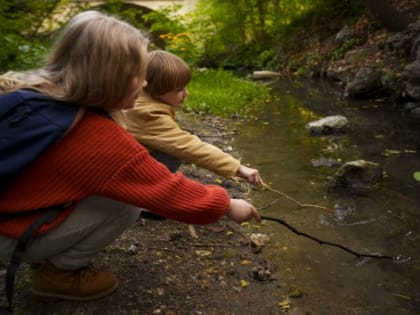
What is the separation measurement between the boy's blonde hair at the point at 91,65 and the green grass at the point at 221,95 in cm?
557

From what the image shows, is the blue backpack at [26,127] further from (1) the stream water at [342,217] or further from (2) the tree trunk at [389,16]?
(2) the tree trunk at [389,16]

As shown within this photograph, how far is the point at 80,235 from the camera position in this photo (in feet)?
6.25

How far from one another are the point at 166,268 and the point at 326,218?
52.2 inches

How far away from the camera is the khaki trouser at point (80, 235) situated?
1.86 meters

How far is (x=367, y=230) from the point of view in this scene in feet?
10.2

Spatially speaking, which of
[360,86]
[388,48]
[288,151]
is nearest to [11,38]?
[288,151]

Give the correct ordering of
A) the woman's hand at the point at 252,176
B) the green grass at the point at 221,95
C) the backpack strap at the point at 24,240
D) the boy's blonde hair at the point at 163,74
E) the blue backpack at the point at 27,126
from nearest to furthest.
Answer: the blue backpack at the point at 27,126
the backpack strap at the point at 24,240
the woman's hand at the point at 252,176
the boy's blonde hair at the point at 163,74
the green grass at the point at 221,95

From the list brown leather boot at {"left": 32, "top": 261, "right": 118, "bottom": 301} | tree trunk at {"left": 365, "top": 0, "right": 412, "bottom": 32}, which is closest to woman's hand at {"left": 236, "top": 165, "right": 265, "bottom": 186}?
brown leather boot at {"left": 32, "top": 261, "right": 118, "bottom": 301}

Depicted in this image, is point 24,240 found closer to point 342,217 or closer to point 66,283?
point 66,283

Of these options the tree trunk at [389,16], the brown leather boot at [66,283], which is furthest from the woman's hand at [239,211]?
the tree trunk at [389,16]

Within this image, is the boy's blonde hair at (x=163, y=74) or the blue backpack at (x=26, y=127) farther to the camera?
the boy's blonde hair at (x=163, y=74)

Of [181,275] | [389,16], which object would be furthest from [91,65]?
[389,16]

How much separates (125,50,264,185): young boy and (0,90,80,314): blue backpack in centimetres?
101

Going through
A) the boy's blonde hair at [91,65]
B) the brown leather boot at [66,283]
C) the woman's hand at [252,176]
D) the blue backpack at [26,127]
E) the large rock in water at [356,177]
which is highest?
the boy's blonde hair at [91,65]
